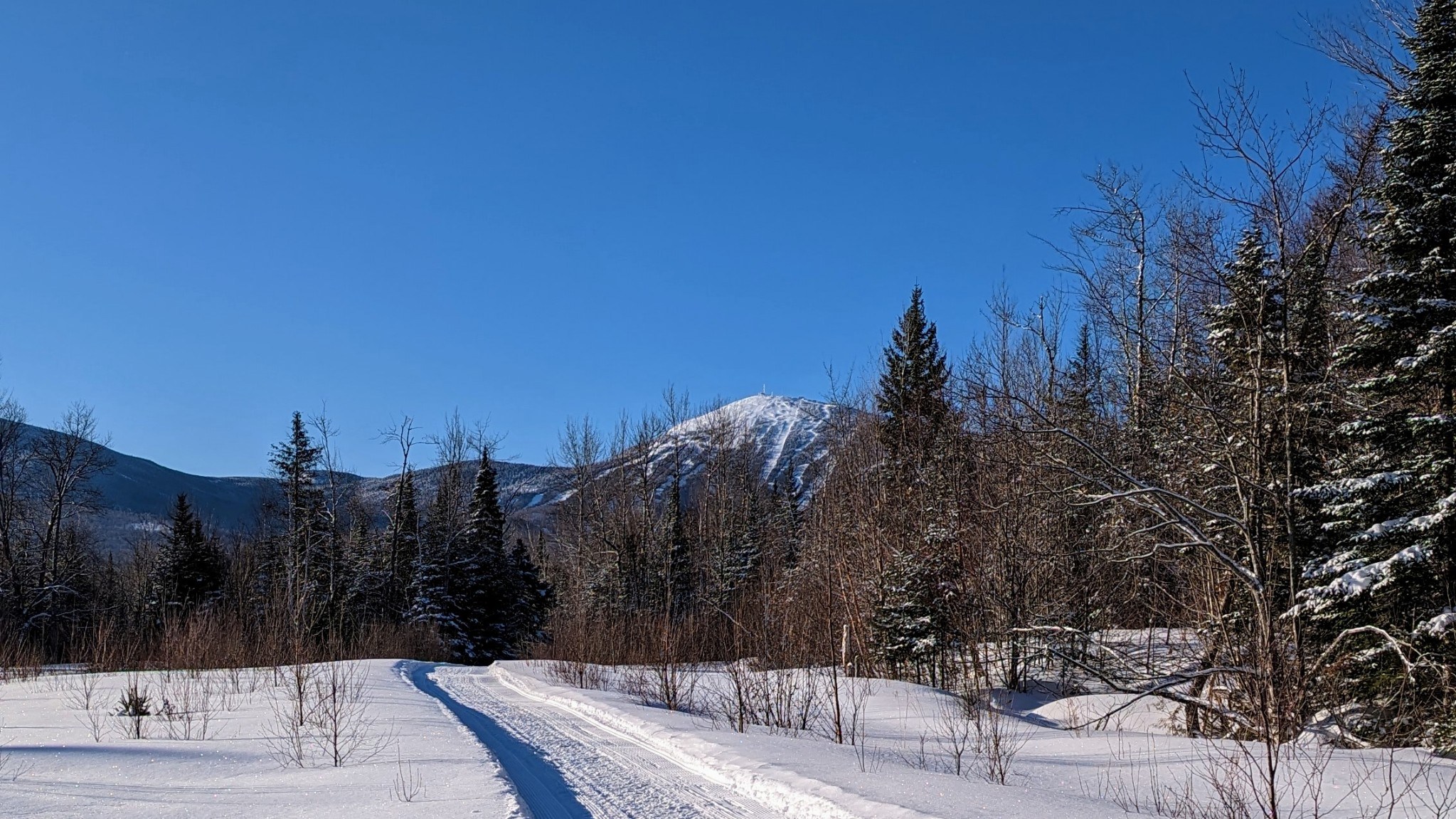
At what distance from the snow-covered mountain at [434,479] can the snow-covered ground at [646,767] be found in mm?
20479

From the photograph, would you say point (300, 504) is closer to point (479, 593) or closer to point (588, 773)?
point (479, 593)

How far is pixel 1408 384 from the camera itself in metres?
11.0

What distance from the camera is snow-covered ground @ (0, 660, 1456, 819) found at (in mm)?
6695

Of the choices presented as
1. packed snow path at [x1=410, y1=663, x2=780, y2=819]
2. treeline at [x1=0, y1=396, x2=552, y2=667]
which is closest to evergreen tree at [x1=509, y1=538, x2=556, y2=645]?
treeline at [x1=0, y1=396, x2=552, y2=667]

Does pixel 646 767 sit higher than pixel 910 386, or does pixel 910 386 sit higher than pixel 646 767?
pixel 910 386

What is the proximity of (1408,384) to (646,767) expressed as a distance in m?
10.4

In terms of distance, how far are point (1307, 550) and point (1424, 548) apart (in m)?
2.53

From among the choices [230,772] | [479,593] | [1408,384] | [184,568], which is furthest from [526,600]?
[1408,384]

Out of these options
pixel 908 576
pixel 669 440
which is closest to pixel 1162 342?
pixel 908 576

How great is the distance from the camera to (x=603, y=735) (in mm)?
11016

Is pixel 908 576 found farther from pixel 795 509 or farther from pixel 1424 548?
pixel 795 509

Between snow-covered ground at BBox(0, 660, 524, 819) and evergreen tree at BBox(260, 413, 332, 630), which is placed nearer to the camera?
snow-covered ground at BBox(0, 660, 524, 819)

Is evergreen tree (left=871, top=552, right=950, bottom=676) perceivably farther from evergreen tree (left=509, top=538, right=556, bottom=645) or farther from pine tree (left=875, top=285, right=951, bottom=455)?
evergreen tree (left=509, top=538, right=556, bottom=645)

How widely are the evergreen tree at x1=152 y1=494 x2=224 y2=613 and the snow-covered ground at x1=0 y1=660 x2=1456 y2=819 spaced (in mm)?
31321
